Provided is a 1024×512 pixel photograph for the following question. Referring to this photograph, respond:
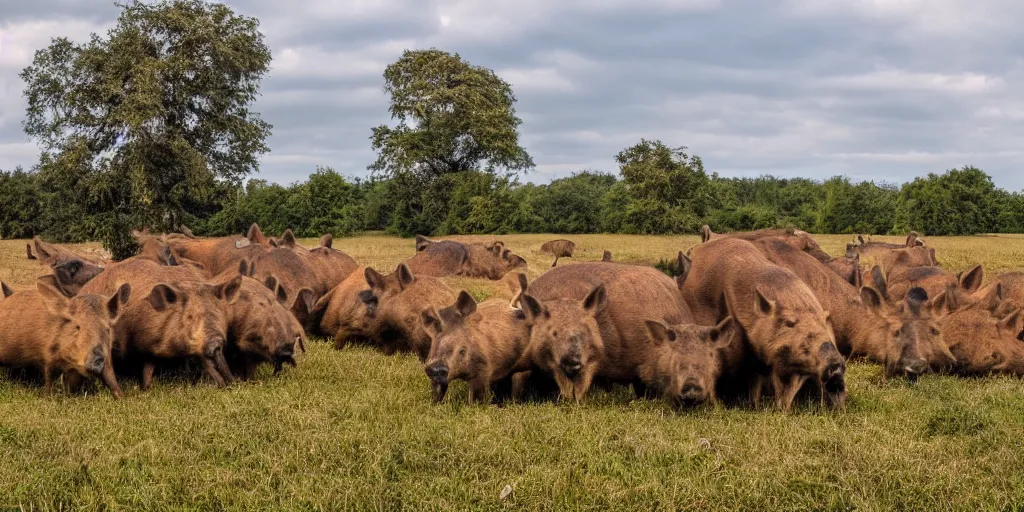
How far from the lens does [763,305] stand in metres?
8.46

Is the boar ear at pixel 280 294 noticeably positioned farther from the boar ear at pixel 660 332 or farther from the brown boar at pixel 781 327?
the brown boar at pixel 781 327

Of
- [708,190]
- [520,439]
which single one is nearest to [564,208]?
[708,190]

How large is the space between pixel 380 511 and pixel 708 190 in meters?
71.3

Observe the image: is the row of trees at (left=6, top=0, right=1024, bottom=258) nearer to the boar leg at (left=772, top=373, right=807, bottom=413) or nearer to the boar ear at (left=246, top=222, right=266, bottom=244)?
the boar ear at (left=246, top=222, right=266, bottom=244)

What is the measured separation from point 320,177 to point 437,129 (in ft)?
30.1

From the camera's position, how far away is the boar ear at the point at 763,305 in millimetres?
8398

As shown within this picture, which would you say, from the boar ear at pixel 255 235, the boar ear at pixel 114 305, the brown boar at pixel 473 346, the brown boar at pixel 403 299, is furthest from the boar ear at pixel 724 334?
the boar ear at pixel 255 235

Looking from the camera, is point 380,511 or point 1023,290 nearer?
point 380,511

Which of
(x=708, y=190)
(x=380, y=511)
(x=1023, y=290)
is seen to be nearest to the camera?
(x=380, y=511)

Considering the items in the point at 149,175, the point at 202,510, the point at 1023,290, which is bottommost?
the point at 202,510

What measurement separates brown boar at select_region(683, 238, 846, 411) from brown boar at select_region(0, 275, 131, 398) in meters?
6.26

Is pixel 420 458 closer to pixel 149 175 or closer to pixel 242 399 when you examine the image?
pixel 242 399

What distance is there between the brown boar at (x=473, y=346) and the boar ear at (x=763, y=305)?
2329mm

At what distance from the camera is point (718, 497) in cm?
566
